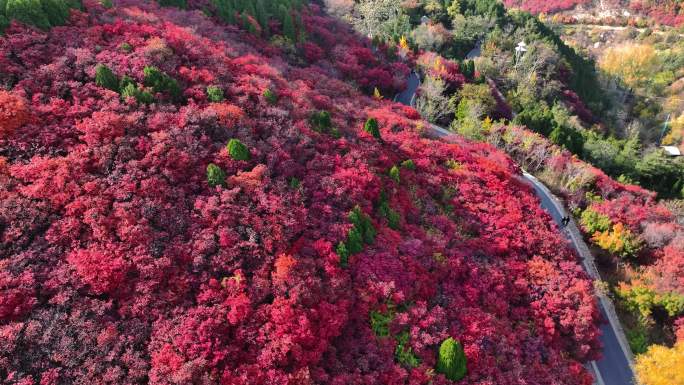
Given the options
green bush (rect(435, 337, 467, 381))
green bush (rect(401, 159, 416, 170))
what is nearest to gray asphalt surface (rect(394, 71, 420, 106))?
green bush (rect(401, 159, 416, 170))

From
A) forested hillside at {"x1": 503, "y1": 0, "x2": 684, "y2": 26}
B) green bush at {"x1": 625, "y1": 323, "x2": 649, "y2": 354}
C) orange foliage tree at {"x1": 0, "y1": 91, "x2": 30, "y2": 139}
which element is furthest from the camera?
forested hillside at {"x1": 503, "y1": 0, "x2": 684, "y2": 26}

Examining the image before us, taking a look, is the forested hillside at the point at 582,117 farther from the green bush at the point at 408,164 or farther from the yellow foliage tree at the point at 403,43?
the green bush at the point at 408,164

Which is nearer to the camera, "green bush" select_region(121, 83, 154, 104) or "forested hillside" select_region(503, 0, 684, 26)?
"green bush" select_region(121, 83, 154, 104)

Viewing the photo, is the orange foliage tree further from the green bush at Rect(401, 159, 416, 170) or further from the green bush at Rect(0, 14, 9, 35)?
the green bush at Rect(401, 159, 416, 170)

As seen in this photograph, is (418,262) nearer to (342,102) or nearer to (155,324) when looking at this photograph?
(155,324)

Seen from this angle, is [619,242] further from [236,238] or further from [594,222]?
[236,238]

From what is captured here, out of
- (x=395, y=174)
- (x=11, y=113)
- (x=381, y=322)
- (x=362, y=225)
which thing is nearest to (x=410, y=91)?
(x=395, y=174)
